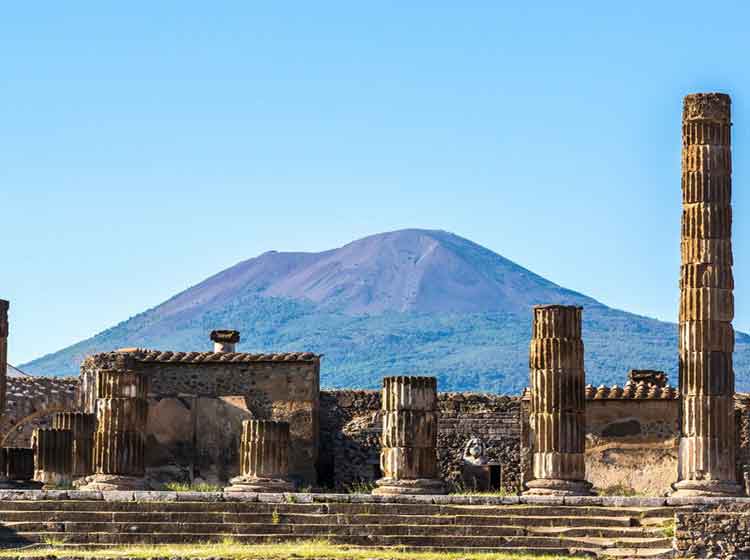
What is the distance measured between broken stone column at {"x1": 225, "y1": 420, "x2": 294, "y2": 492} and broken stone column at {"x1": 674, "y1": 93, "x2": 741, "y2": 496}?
7444 millimetres

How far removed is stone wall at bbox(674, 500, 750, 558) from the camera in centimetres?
3822

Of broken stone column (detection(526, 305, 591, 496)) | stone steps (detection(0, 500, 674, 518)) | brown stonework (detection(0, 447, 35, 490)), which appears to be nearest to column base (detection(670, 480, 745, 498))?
stone steps (detection(0, 500, 674, 518))

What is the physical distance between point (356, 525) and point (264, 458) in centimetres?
481

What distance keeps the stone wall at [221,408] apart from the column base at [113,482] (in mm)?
6000

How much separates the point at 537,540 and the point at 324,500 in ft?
13.4

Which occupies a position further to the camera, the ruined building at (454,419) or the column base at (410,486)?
the column base at (410,486)

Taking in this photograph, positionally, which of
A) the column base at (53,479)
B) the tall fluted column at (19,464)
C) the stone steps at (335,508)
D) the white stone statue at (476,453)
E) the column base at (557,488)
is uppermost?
the white stone statue at (476,453)

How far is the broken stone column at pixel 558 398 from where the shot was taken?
4222 centimetres

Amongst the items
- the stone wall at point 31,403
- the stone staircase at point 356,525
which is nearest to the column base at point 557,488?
the stone staircase at point 356,525

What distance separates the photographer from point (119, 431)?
145 ft

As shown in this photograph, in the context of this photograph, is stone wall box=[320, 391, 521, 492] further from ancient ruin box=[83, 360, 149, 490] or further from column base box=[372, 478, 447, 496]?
column base box=[372, 478, 447, 496]

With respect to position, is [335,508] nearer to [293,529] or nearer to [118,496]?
[293,529]

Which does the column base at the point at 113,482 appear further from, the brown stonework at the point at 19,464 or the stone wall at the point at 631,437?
the stone wall at the point at 631,437

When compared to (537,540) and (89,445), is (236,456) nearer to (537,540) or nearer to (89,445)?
(89,445)
